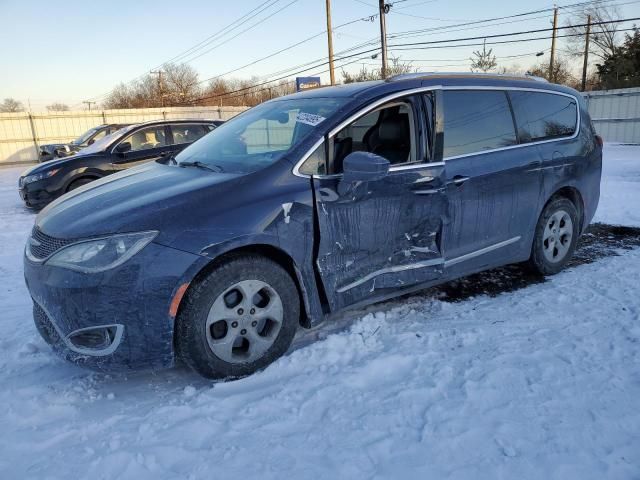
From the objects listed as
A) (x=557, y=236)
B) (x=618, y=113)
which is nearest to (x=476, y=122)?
(x=557, y=236)

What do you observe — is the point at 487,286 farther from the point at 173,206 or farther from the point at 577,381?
the point at 173,206

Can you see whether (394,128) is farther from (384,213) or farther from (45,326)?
(45,326)

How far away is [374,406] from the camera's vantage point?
8.21 feet

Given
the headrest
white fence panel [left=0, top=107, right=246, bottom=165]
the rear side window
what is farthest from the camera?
white fence panel [left=0, top=107, right=246, bottom=165]

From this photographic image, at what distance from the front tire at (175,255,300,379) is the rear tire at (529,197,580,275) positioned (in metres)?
2.51

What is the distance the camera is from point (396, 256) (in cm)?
330

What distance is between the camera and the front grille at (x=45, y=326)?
8.80 ft

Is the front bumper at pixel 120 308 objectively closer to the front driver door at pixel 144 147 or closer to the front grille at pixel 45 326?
the front grille at pixel 45 326

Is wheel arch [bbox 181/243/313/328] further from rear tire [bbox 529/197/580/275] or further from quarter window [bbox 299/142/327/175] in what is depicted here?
rear tire [bbox 529/197/580/275]

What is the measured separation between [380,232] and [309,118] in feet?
2.98

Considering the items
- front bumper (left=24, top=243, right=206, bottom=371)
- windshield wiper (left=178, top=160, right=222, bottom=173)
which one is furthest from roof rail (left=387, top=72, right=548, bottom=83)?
front bumper (left=24, top=243, right=206, bottom=371)

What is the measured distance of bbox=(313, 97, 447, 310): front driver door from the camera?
119 inches

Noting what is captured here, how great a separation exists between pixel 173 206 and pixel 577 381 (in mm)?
2454

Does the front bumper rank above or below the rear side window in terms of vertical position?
below
